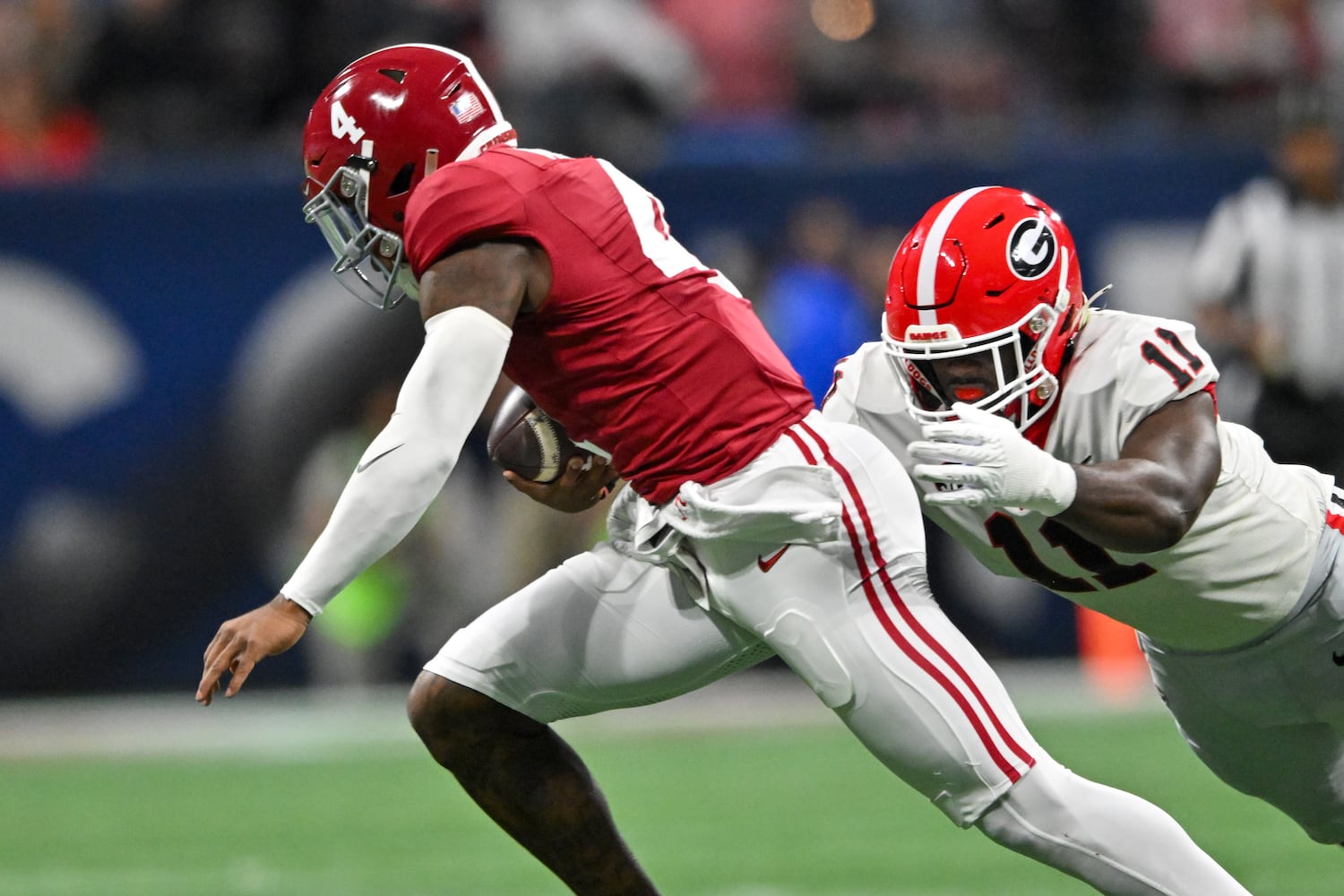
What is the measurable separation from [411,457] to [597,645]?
0.59 m

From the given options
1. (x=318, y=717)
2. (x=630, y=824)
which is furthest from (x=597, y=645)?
(x=318, y=717)

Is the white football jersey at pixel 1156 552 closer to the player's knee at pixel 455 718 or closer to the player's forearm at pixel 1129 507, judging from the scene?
the player's forearm at pixel 1129 507

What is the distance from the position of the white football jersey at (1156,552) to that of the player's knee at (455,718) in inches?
30.0

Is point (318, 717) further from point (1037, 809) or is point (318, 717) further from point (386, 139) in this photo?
point (1037, 809)

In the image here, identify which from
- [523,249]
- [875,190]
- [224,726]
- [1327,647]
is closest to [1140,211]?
[875,190]

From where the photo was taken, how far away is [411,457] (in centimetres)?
280

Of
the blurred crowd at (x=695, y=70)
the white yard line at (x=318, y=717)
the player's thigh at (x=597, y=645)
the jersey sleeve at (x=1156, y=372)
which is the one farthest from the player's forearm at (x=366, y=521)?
the blurred crowd at (x=695, y=70)

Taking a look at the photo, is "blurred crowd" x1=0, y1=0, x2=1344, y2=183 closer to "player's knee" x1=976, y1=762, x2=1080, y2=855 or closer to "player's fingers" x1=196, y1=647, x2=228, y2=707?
"player's knee" x1=976, y1=762, x2=1080, y2=855

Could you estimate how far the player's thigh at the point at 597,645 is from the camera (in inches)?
127

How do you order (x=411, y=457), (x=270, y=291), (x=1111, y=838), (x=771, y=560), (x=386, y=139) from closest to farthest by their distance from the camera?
(x=411, y=457), (x=1111, y=838), (x=771, y=560), (x=386, y=139), (x=270, y=291)

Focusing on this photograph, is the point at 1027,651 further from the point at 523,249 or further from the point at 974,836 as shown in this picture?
the point at 523,249

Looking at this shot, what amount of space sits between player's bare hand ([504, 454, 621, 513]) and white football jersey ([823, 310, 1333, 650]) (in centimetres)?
40

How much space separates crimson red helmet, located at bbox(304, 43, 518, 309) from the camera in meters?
3.20

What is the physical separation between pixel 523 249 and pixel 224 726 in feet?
16.5
